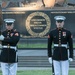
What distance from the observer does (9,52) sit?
30.2 feet

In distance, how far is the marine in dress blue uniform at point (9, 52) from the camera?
911 centimetres

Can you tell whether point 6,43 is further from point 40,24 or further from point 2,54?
point 40,24

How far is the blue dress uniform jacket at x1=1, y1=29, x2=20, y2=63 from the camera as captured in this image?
914 cm

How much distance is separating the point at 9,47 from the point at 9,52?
0.11 meters

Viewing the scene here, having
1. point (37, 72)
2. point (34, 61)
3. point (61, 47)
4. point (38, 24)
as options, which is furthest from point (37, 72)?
point (38, 24)

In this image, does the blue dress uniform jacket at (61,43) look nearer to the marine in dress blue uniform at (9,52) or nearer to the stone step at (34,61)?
the marine in dress blue uniform at (9,52)

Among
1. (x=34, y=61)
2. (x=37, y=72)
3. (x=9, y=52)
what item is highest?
(x=9, y=52)

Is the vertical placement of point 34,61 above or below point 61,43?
below

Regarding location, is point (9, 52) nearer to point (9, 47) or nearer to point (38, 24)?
point (9, 47)

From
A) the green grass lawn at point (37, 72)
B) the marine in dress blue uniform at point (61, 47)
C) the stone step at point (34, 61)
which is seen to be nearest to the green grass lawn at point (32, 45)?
the stone step at point (34, 61)

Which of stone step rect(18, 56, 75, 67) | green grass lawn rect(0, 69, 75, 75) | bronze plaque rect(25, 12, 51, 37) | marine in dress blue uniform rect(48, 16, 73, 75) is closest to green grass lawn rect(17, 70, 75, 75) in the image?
green grass lawn rect(0, 69, 75, 75)

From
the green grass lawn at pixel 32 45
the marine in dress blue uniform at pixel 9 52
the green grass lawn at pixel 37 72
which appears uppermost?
the marine in dress blue uniform at pixel 9 52

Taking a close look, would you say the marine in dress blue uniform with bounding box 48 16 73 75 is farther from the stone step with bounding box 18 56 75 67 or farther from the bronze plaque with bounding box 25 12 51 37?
the bronze plaque with bounding box 25 12 51 37

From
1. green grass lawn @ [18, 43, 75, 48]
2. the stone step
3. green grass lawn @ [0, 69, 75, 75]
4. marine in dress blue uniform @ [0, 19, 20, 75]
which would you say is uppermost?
marine in dress blue uniform @ [0, 19, 20, 75]
